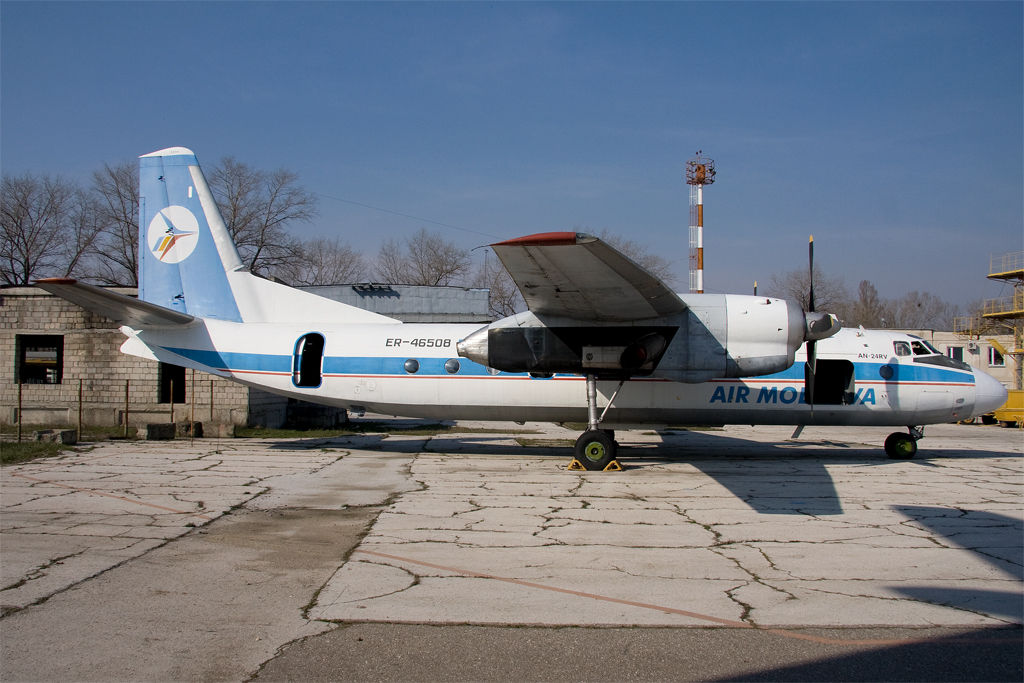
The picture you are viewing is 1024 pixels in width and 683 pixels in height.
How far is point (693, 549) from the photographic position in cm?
747

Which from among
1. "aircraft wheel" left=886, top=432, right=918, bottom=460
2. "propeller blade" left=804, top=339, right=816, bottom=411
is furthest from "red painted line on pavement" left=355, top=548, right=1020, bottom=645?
"aircraft wheel" left=886, top=432, right=918, bottom=460

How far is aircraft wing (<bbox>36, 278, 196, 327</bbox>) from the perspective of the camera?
11.9 m

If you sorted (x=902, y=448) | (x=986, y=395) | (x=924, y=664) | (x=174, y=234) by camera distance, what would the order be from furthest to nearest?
(x=174, y=234)
(x=902, y=448)
(x=986, y=395)
(x=924, y=664)

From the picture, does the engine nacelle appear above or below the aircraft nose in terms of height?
above

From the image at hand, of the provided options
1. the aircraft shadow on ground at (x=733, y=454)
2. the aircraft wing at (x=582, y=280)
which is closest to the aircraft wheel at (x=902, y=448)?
the aircraft shadow on ground at (x=733, y=454)

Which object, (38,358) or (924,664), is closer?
(924,664)

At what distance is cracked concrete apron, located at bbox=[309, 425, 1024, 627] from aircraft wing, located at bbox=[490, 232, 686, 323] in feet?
9.47

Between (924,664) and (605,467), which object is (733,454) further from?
(924,664)

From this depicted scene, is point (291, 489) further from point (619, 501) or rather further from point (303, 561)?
point (619, 501)

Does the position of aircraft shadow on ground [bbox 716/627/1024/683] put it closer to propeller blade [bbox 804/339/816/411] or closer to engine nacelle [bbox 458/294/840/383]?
engine nacelle [bbox 458/294/840/383]

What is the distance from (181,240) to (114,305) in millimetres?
2692

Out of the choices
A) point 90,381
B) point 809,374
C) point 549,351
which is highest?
point 549,351

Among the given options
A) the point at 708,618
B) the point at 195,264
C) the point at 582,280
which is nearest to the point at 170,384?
the point at 195,264

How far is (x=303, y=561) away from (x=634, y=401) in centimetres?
832
